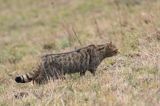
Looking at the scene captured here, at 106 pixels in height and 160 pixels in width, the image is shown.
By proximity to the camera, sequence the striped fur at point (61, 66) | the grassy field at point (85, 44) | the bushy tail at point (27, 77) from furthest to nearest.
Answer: the striped fur at point (61, 66) → the bushy tail at point (27, 77) → the grassy field at point (85, 44)

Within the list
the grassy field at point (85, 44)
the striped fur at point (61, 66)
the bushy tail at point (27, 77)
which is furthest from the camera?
the striped fur at point (61, 66)

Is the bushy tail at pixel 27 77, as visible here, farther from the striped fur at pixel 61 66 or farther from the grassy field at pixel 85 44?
the grassy field at pixel 85 44

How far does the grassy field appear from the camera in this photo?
801 cm

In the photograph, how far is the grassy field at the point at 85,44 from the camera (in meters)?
8.01

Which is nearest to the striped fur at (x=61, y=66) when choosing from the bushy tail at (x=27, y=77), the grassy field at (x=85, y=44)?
the bushy tail at (x=27, y=77)

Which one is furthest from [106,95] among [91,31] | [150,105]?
[91,31]

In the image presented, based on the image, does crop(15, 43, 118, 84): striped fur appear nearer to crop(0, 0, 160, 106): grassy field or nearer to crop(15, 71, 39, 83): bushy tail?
crop(15, 71, 39, 83): bushy tail

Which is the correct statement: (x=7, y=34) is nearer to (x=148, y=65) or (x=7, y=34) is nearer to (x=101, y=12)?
(x=101, y=12)

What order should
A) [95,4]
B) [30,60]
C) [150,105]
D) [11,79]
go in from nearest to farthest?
[150,105], [11,79], [30,60], [95,4]

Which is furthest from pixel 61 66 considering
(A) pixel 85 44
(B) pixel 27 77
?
(A) pixel 85 44

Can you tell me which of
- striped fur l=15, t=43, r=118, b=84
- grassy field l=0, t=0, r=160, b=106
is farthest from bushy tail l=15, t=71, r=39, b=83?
grassy field l=0, t=0, r=160, b=106

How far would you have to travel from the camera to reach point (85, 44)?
45.8ft

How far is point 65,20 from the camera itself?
19.6 m

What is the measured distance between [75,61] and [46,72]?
587mm
